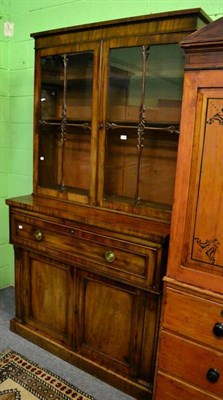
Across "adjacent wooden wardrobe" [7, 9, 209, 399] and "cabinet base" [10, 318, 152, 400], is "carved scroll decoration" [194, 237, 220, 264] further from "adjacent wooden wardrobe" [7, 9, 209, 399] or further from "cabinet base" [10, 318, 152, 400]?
"cabinet base" [10, 318, 152, 400]

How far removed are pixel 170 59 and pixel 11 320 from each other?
1.98 m

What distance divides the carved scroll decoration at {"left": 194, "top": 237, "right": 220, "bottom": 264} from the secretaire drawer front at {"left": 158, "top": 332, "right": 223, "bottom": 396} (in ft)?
1.28

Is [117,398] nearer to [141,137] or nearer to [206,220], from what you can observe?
[206,220]

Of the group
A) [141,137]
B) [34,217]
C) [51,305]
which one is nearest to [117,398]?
[51,305]

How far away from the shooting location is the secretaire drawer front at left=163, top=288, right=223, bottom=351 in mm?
1330

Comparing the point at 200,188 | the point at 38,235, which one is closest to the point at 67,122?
the point at 38,235

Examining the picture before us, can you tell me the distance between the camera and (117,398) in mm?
1818

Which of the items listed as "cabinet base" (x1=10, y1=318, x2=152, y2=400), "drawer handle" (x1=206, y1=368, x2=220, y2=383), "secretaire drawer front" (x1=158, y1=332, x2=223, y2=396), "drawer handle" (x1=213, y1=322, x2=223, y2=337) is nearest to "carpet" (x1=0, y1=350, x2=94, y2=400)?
"cabinet base" (x1=10, y1=318, x2=152, y2=400)

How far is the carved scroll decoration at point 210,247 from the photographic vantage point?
1295mm

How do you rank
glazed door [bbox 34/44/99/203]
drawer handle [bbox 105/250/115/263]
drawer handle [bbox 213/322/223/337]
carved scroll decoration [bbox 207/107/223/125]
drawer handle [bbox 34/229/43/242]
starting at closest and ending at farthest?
carved scroll decoration [bbox 207/107/223/125] → drawer handle [bbox 213/322/223/337] → drawer handle [bbox 105/250/115/263] → glazed door [bbox 34/44/99/203] → drawer handle [bbox 34/229/43/242]

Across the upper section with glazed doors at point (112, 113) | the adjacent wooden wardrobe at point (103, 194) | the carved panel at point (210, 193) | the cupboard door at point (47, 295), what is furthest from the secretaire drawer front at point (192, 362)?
the cupboard door at point (47, 295)

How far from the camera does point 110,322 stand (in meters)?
1.89

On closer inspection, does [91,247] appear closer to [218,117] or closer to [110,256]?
[110,256]

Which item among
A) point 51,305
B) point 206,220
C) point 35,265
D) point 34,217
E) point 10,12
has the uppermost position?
point 10,12
